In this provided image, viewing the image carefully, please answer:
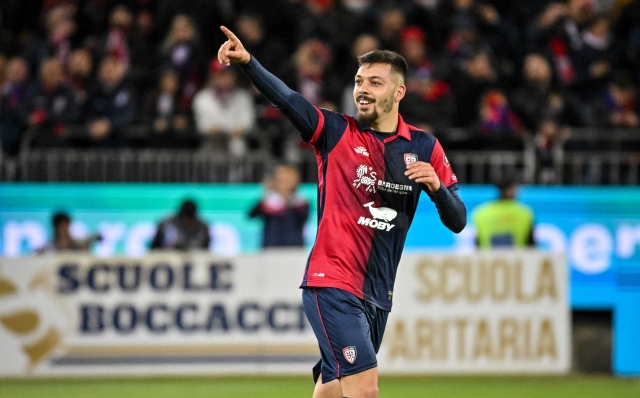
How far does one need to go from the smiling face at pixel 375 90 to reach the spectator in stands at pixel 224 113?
274 inches

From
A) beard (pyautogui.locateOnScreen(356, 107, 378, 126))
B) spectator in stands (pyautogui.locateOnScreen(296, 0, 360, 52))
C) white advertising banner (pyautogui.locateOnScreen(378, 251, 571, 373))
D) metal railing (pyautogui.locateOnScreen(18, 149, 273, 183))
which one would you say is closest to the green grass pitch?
white advertising banner (pyautogui.locateOnScreen(378, 251, 571, 373))

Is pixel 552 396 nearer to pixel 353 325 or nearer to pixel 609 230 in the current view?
pixel 609 230

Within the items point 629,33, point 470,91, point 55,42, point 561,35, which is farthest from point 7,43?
point 629,33

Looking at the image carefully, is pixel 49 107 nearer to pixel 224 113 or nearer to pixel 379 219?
pixel 224 113

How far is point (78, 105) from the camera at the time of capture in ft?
42.3

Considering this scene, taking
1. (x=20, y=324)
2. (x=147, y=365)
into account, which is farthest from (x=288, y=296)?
(x=20, y=324)

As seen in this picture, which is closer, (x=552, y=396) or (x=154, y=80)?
(x=552, y=396)

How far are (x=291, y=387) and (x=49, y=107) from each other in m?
5.00

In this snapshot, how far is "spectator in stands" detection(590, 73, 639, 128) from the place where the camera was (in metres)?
13.2

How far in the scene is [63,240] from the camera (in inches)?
461

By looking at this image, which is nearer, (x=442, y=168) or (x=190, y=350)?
(x=442, y=168)

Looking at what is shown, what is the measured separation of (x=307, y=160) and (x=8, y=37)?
4.55 m

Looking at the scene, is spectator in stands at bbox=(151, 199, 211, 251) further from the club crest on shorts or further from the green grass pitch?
the club crest on shorts

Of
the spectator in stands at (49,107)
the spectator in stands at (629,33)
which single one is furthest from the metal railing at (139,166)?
the spectator in stands at (629,33)
